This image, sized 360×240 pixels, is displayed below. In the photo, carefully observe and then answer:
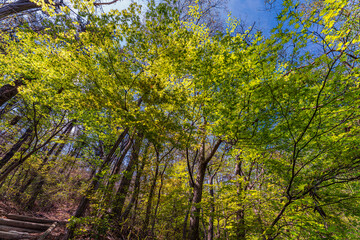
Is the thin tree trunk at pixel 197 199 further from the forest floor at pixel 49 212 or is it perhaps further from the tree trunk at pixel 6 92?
the tree trunk at pixel 6 92

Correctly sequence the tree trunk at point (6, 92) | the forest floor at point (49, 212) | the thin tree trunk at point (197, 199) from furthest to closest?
the forest floor at point (49, 212) < the tree trunk at point (6, 92) < the thin tree trunk at point (197, 199)

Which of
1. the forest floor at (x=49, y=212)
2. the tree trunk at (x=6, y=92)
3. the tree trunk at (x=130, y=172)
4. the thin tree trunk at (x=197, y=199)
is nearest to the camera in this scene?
the tree trunk at (x=130, y=172)

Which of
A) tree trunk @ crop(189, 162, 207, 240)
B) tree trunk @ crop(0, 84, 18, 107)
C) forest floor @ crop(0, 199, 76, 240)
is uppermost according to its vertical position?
tree trunk @ crop(0, 84, 18, 107)

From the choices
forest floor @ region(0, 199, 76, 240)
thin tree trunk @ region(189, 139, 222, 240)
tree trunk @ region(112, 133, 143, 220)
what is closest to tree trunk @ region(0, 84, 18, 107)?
forest floor @ region(0, 199, 76, 240)

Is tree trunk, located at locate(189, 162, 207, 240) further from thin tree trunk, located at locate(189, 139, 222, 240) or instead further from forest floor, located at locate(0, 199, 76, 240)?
forest floor, located at locate(0, 199, 76, 240)

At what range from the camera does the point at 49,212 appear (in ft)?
35.5

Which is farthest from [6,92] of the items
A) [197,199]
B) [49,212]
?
[197,199]

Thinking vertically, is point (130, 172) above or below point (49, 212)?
above

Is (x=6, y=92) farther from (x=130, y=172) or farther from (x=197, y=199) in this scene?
(x=197, y=199)

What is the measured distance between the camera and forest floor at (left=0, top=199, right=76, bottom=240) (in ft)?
23.5

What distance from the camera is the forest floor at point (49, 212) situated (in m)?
7.15

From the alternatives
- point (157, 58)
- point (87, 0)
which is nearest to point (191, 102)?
point (157, 58)

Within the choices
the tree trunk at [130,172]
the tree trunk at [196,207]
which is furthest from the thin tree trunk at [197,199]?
the tree trunk at [130,172]

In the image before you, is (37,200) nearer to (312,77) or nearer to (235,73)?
(235,73)
